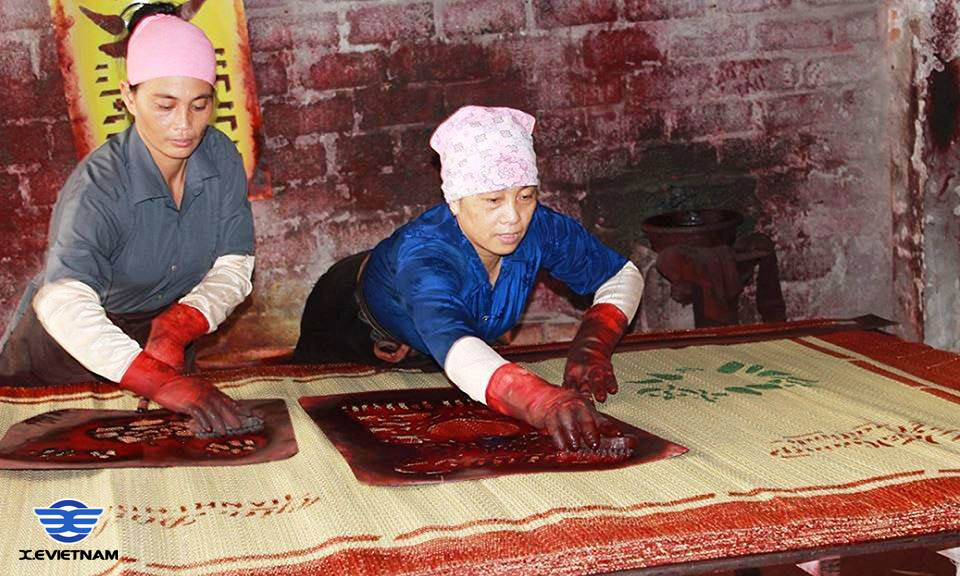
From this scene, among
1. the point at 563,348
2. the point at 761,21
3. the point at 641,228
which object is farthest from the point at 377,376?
the point at 761,21

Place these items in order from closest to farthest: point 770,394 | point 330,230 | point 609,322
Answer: point 770,394 < point 609,322 < point 330,230

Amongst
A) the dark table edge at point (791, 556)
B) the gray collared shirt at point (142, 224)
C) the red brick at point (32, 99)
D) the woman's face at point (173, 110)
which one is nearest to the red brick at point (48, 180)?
the red brick at point (32, 99)

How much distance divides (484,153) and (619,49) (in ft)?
6.68

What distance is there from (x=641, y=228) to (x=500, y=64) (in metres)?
0.82

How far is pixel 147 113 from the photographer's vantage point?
289cm

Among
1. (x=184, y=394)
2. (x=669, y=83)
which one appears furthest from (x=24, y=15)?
(x=669, y=83)

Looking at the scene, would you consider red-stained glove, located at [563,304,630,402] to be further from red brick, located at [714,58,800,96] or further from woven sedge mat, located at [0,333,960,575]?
red brick, located at [714,58,800,96]

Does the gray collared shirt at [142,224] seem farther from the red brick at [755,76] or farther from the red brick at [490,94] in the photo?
the red brick at [755,76]

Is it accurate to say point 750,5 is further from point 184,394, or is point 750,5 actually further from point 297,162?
point 184,394

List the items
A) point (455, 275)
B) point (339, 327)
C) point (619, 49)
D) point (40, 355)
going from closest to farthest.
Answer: point (455, 275) → point (40, 355) → point (339, 327) → point (619, 49)

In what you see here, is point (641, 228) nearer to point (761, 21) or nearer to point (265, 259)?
point (761, 21)

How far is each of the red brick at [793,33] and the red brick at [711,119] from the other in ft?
0.81

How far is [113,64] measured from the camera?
423 centimetres

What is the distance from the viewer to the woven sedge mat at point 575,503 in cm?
189
